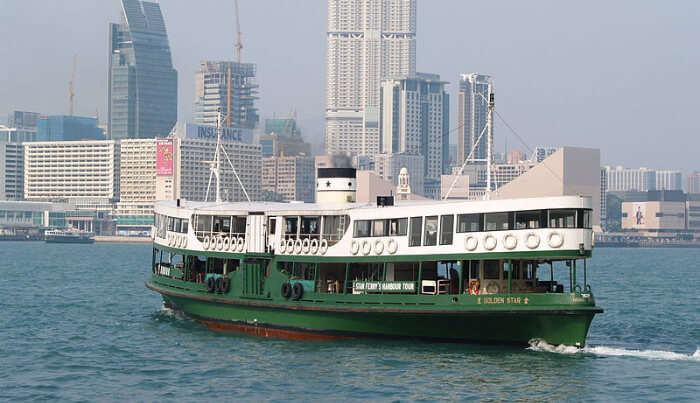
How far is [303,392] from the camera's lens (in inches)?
1281

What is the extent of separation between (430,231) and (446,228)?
699mm

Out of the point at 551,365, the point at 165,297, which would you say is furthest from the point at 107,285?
the point at 551,365

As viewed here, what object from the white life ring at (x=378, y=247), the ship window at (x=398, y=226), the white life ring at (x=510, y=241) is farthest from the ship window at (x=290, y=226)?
the white life ring at (x=510, y=241)

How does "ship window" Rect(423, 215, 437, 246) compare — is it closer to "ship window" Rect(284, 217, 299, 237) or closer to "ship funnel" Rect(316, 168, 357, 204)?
→ "ship window" Rect(284, 217, 299, 237)

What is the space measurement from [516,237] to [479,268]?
248cm

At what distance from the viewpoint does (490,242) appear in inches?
1465

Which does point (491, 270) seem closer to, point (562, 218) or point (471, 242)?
point (471, 242)

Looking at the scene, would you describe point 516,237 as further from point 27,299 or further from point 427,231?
point 27,299

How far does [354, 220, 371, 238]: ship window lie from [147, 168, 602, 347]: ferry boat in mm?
49

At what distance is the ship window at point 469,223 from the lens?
37.7 meters

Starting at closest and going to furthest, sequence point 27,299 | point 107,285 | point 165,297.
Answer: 1. point 165,297
2. point 27,299
3. point 107,285

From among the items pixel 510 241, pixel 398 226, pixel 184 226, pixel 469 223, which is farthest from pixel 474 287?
pixel 184 226

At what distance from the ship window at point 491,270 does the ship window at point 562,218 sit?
3.03m

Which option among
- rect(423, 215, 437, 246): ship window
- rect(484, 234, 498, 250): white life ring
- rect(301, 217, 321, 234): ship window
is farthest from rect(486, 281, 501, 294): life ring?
rect(301, 217, 321, 234): ship window
